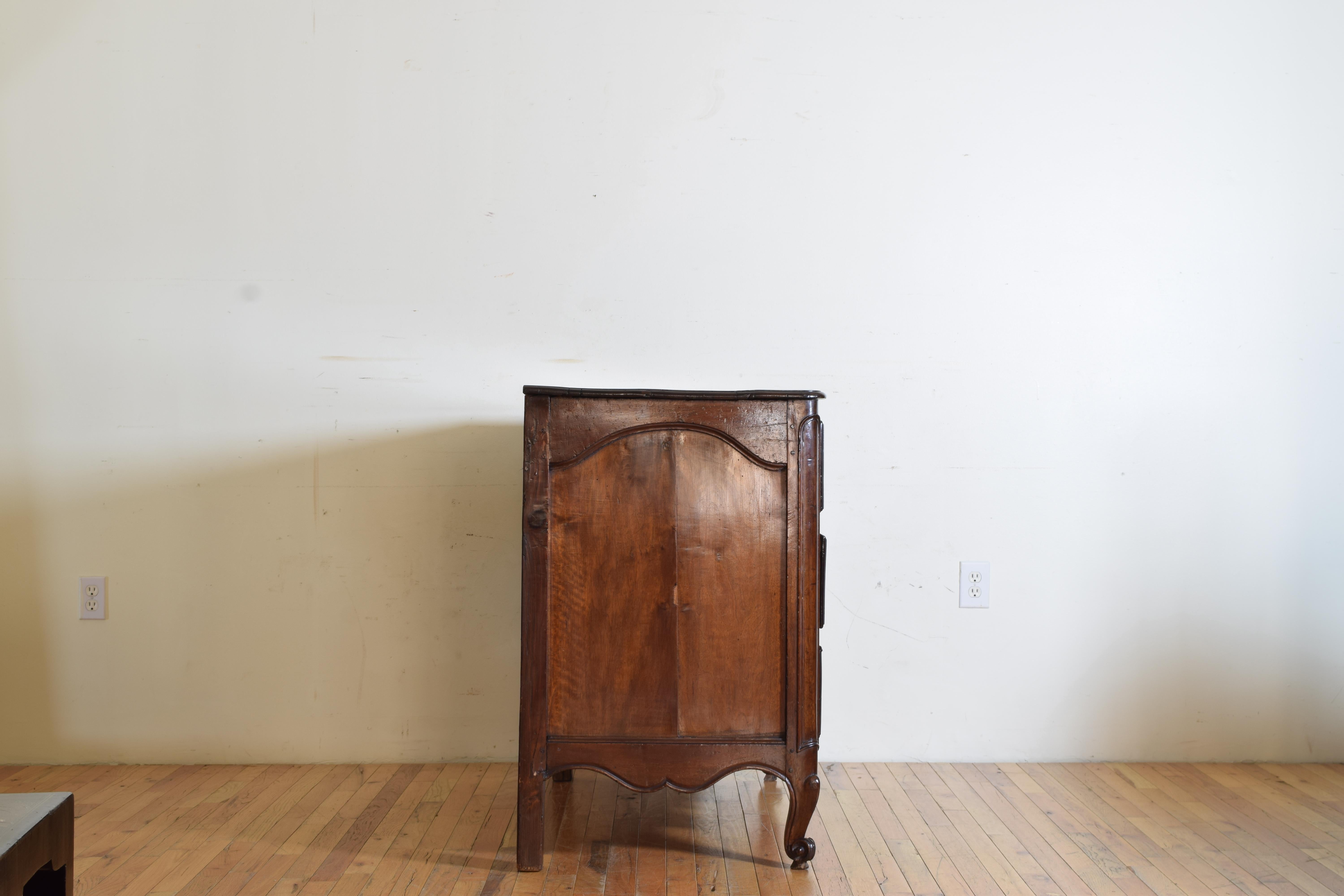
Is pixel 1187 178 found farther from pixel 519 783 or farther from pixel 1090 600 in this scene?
pixel 519 783

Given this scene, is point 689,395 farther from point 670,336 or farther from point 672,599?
point 670,336

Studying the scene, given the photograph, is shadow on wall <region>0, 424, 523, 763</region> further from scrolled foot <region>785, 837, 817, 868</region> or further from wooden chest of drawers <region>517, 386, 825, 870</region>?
scrolled foot <region>785, 837, 817, 868</region>

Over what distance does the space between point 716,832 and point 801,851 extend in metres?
0.22

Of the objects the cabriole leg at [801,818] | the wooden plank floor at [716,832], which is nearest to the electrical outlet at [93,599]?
the wooden plank floor at [716,832]

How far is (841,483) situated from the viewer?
2129mm

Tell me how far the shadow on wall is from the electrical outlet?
0.02 m

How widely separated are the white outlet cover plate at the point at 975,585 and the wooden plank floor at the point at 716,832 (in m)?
0.40

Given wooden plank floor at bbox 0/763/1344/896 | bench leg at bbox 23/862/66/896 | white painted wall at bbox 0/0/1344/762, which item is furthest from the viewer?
white painted wall at bbox 0/0/1344/762

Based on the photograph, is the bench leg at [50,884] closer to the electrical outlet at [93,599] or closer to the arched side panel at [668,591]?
the arched side panel at [668,591]

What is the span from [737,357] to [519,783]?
1.10 m

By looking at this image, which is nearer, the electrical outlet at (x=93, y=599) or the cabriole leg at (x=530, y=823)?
the cabriole leg at (x=530, y=823)

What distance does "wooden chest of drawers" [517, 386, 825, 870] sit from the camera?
1.54 meters

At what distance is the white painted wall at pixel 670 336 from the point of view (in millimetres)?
2084

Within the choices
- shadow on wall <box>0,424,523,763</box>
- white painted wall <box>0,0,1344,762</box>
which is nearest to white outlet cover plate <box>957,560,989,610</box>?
white painted wall <box>0,0,1344,762</box>
